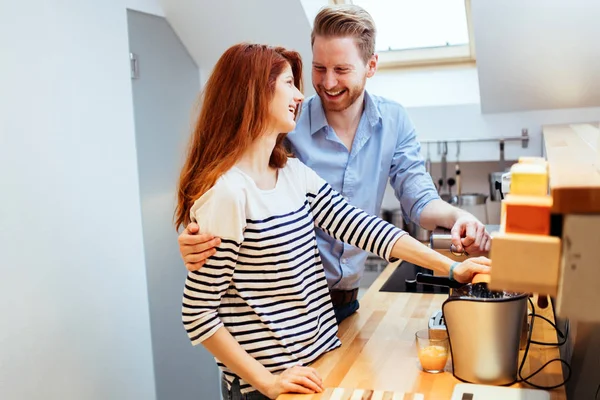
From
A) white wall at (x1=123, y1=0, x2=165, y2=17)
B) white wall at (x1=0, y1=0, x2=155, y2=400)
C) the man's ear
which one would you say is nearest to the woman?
the man's ear

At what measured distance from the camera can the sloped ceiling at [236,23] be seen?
258 centimetres

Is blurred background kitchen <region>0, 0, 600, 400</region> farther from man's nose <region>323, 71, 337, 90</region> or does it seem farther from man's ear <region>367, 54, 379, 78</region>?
man's nose <region>323, 71, 337, 90</region>

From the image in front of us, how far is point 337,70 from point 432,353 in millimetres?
767

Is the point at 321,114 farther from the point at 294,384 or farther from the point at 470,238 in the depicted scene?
the point at 294,384

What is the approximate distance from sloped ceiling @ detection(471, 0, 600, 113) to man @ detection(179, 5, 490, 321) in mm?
801

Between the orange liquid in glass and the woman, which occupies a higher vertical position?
the woman

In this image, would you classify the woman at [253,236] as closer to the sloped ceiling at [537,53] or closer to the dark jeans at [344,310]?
the dark jeans at [344,310]

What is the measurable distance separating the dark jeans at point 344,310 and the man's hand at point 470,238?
40 centimetres

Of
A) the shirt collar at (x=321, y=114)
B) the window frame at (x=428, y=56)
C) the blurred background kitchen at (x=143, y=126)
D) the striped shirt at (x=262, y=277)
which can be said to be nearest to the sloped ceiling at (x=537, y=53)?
the blurred background kitchen at (x=143, y=126)

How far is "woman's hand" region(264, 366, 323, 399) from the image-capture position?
1204 millimetres

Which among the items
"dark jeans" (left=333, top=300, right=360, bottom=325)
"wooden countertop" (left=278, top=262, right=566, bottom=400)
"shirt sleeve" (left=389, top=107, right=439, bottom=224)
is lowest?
"wooden countertop" (left=278, top=262, right=566, bottom=400)

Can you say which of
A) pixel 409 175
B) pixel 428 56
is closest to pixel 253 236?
pixel 409 175

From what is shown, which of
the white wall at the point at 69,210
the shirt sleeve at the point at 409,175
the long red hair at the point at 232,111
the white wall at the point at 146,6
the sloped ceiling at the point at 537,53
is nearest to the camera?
the long red hair at the point at 232,111

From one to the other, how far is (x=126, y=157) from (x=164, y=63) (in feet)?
1.77
